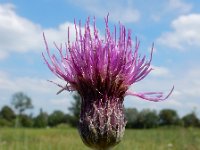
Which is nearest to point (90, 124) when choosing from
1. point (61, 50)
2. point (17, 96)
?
point (61, 50)

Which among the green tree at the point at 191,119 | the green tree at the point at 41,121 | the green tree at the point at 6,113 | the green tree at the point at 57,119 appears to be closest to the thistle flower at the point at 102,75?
the green tree at the point at 191,119

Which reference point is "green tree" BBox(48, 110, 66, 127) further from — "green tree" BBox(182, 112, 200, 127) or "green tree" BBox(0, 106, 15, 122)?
"green tree" BBox(182, 112, 200, 127)

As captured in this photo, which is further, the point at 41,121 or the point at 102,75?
the point at 41,121

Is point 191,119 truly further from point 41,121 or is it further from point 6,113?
point 6,113

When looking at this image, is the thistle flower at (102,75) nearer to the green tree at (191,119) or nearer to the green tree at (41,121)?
the green tree at (191,119)

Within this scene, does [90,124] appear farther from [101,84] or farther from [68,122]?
[68,122]

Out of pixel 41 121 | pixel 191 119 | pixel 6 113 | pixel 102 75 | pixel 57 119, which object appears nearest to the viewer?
pixel 102 75

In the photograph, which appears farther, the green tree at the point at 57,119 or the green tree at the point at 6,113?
the green tree at the point at 6,113

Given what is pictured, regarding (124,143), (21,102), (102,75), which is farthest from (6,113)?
(102,75)

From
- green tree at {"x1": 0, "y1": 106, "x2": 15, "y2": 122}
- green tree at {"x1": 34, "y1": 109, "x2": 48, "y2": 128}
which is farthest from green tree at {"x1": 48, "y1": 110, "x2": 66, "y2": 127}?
green tree at {"x1": 0, "y1": 106, "x2": 15, "y2": 122}
